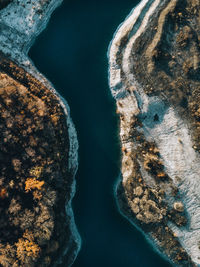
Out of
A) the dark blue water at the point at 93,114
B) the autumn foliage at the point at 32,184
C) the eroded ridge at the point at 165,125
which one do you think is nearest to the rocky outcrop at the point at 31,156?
the autumn foliage at the point at 32,184

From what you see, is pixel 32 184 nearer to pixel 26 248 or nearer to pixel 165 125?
pixel 26 248

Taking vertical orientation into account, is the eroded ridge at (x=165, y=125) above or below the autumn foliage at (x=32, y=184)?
below

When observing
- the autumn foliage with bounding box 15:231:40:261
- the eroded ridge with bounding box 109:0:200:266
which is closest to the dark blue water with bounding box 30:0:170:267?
the eroded ridge with bounding box 109:0:200:266

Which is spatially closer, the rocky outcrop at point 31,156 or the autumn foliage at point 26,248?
the autumn foliage at point 26,248

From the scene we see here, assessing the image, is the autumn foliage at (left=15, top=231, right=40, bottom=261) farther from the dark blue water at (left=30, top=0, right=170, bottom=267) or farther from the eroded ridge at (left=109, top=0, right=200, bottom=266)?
the eroded ridge at (left=109, top=0, right=200, bottom=266)

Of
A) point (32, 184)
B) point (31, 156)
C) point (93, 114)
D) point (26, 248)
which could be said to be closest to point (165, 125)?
point (93, 114)

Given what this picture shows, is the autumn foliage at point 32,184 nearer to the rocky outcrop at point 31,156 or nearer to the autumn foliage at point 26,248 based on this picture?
the rocky outcrop at point 31,156

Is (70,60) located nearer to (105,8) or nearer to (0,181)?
(105,8)
